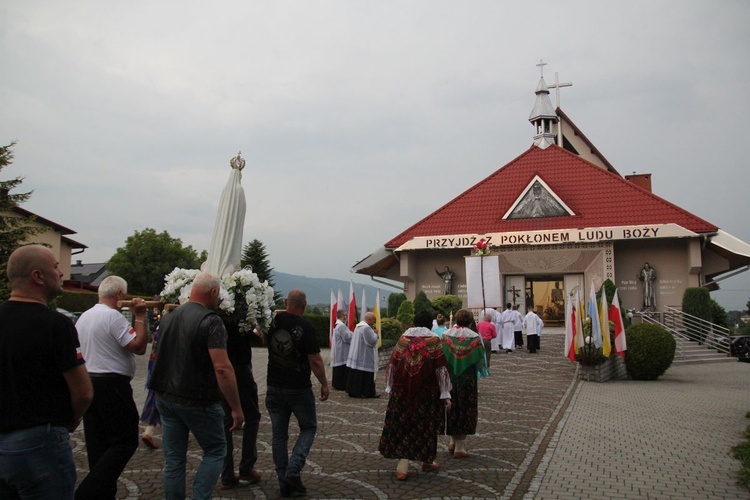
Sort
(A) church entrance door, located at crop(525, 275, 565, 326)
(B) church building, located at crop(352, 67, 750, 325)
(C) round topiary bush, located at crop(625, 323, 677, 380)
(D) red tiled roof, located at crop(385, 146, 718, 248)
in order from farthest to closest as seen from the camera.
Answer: (A) church entrance door, located at crop(525, 275, 565, 326) → (D) red tiled roof, located at crop(385, 146, 718, 248) → (B) church building, located at crop(352, 67, 750, 325) → (C) round topiary bush, located at crop(625, 323, 677, 380)

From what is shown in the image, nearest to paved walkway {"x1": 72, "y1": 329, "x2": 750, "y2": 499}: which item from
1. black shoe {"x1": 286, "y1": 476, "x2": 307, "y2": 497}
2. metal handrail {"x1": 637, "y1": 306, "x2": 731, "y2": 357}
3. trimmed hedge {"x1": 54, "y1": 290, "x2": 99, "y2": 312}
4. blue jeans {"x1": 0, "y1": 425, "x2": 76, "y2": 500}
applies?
black shoe {"x1": 286, "y1": 476, "x2": 307, "y2": 497}

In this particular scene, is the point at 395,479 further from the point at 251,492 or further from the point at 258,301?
the point at 258,301

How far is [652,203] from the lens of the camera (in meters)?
28.5

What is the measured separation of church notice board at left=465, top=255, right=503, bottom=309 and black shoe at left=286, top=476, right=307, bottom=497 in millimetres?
11234

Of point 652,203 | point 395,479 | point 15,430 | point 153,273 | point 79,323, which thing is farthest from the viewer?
point 153,273

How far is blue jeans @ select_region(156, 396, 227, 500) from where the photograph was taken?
4.60m

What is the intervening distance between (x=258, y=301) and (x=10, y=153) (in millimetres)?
17372

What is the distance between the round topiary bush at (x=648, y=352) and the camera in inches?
608

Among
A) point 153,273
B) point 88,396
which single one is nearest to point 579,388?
point 88,396

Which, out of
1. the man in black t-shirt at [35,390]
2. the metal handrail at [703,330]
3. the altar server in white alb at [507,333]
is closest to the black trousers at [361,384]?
the man in black t-shirt at [35,390]

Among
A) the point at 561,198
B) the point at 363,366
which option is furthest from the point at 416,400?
the point at 561,198

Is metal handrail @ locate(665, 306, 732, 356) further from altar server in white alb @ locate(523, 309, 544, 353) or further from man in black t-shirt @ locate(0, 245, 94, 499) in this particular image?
man in black t-shirt @ locate(0, 245, 94, 499)

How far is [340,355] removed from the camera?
1348cm

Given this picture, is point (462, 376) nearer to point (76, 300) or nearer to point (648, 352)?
point (648, 352)
